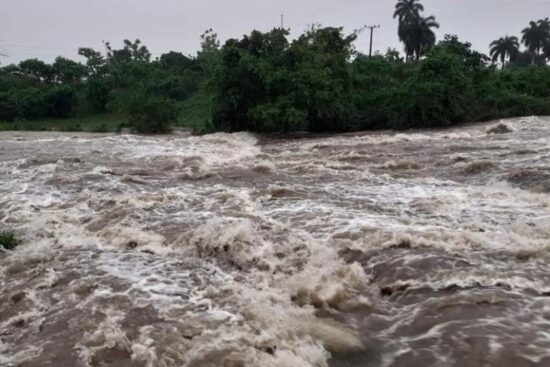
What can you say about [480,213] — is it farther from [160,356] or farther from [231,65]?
[231,65]

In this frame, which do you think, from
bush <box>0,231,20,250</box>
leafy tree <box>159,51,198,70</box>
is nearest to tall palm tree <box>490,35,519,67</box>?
leafy tree <box>159,51,198,70</box>

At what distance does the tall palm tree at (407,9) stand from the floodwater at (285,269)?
46.0 meters

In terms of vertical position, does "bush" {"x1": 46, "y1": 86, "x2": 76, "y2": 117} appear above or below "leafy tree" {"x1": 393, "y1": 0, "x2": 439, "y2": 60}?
below

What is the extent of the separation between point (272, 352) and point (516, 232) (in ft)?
12.6

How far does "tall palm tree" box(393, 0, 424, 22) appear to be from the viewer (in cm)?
5306

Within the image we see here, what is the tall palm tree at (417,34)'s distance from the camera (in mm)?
50469

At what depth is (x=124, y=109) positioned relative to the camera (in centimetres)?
2947

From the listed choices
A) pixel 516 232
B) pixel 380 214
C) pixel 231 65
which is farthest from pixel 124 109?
pixel 516 232

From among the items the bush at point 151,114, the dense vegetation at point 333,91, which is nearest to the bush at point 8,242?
the dense vegetation at point 333,91

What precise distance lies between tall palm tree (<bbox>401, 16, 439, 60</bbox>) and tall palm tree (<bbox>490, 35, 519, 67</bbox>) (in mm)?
17689

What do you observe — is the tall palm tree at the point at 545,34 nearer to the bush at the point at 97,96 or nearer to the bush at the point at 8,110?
the bush at the point at 97,96

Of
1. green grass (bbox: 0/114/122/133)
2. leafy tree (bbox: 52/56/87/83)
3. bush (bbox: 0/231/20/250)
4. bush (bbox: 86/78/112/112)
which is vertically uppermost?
leafy tree (bbox: 52/56/87/83)

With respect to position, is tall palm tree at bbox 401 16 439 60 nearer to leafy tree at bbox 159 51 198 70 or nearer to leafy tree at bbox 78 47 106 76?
leafy tree at bbox 159 51 198 70

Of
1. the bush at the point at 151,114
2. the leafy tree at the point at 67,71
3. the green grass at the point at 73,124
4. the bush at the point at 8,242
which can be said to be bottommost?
the bush at the point at 8,242
